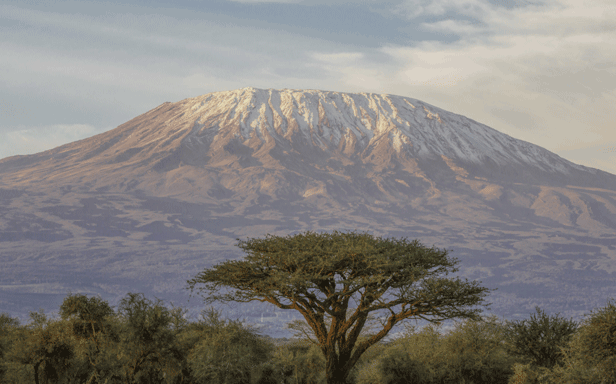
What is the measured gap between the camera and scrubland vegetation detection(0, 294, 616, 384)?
27438 mm

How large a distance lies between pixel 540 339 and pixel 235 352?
19.7m

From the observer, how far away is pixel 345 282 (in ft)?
98.6

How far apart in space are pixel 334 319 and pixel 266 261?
458cm

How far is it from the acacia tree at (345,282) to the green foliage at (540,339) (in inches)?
333

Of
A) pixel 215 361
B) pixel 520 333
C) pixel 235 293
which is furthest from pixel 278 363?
pixel 520 333

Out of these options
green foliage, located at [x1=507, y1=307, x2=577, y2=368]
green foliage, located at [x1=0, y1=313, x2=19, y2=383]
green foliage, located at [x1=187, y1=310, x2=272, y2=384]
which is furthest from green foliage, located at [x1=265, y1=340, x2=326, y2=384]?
green foliage, located at [x1=0, y1=313, x2=19, y2=383]

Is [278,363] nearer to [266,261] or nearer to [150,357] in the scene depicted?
[266,261]

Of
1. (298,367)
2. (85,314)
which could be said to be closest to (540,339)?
(298,367)

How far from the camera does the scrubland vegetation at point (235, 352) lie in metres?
27.4

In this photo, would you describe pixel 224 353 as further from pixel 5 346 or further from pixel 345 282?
pixel 5 346

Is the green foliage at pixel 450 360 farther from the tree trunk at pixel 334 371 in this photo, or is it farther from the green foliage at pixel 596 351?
the green foliage at pixel 596 351

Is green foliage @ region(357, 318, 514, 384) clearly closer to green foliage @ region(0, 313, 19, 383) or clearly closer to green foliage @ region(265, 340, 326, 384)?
green foliage @ region(265, 340, 326, 384)

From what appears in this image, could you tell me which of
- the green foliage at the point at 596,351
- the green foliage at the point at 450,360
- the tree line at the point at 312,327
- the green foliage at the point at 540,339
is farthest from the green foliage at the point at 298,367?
the green foliage at the point at 596,351

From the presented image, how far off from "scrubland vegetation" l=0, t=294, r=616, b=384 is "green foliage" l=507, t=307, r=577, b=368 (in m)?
0.06
